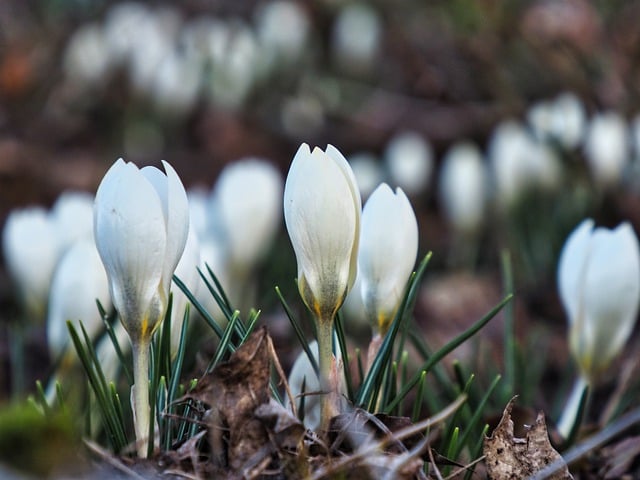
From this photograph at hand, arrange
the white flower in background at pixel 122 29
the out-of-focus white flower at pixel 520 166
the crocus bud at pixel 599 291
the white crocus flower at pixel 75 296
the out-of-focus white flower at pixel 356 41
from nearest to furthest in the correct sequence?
the crocus bud at pixel 599 291 < the white crocus flower at pixel 75 296 < the out-of-focus white flower at pixel 520 166 < the white flower in background at pixel 122 29 < the out-of-focus white flower at pixel 356 41

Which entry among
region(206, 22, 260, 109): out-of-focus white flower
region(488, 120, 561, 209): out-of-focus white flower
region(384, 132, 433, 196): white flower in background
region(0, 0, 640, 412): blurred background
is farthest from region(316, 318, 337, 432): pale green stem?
region(206, 22, 260, 109): out-of-focus white flower

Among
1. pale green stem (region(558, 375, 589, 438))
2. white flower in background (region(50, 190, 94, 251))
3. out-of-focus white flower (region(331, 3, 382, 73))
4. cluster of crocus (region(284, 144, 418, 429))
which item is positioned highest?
out-of-focus white flower (region(331, 3, 382, 73))

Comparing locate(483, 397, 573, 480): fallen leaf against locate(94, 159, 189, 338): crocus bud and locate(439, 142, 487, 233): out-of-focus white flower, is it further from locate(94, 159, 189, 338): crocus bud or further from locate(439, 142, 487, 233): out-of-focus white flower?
locate(439, 142, 487, 233): out-of-focus white flower

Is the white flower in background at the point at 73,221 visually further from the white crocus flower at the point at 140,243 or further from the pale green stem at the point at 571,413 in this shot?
the pale green stem at the point at 571,413

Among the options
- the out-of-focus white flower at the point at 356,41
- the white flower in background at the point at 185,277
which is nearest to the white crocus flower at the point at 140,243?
the white flower in background at the point at 185,277

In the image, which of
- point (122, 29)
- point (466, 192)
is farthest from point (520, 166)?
point (122, 29)

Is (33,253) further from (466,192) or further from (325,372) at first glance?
(466,192)

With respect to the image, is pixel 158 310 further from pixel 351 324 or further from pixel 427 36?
pixel 427 36
